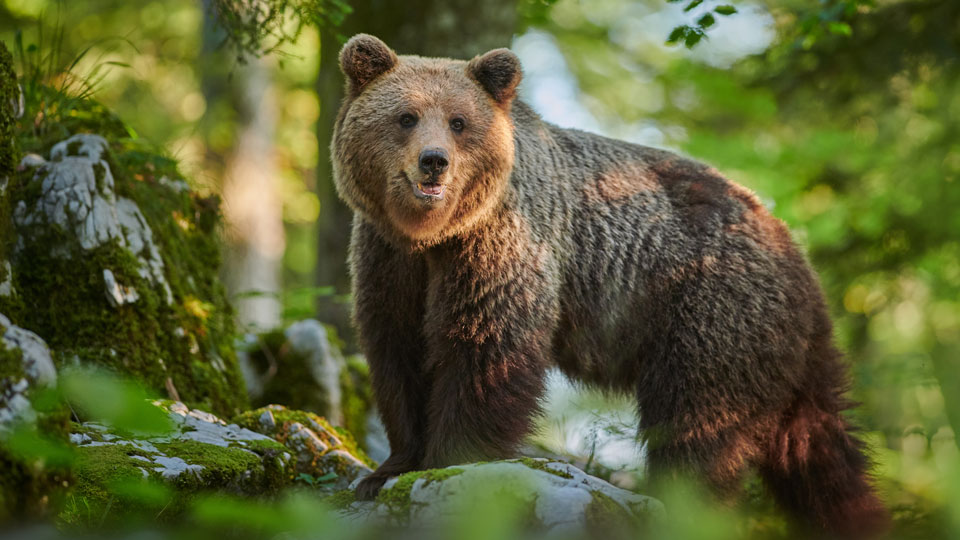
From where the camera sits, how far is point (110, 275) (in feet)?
17.9

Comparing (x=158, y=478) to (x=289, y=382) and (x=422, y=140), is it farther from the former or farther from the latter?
(x=289, y=382)

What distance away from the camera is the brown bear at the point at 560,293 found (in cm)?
522

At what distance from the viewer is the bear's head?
16.9 ft

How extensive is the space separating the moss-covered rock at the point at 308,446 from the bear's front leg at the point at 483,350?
837 mm

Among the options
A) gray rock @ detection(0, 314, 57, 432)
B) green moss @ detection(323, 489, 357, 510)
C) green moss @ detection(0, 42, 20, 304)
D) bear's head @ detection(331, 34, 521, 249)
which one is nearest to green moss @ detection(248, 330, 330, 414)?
green moss @ detection(323, 489, 357, 510)

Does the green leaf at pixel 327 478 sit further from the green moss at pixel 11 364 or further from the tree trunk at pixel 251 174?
the tree trunk at pixel 251 174

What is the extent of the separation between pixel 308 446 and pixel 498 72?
2848 mm

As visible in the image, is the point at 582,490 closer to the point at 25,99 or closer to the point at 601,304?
the point at 601,304

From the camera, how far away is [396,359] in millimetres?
5602

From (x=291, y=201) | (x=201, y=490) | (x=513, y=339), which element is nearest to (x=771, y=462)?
(x=513, y=339)

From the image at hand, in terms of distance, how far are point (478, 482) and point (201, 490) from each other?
161cm

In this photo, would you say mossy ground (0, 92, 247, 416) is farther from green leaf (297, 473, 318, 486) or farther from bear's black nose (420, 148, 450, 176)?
bear's black nose (420, 148, 450, 176)

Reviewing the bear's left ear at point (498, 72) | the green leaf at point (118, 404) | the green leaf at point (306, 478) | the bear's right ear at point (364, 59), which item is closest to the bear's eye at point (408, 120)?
the bear's right ear at point (364, 59)

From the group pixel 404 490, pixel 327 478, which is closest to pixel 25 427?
pixel 404 490
